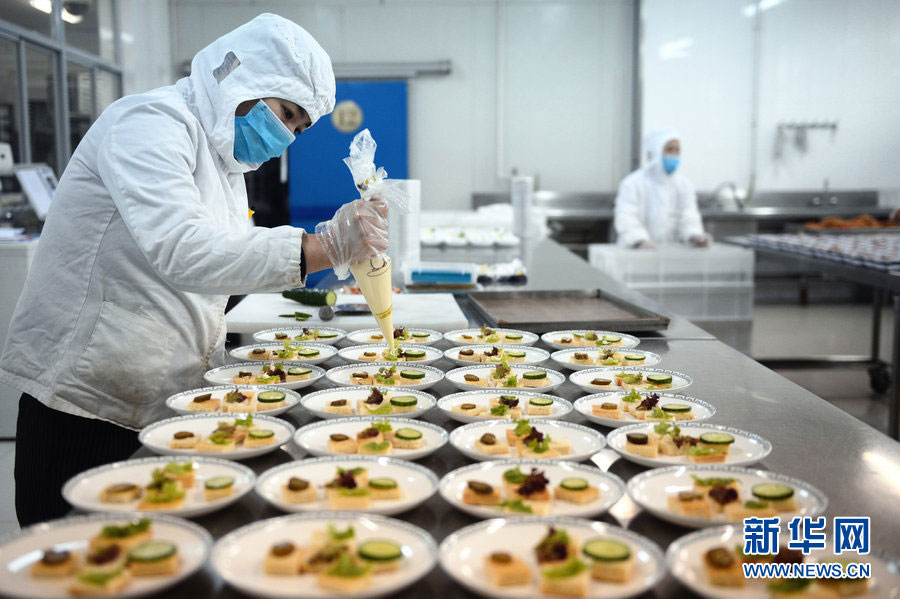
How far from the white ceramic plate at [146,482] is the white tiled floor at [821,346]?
84.7 inches

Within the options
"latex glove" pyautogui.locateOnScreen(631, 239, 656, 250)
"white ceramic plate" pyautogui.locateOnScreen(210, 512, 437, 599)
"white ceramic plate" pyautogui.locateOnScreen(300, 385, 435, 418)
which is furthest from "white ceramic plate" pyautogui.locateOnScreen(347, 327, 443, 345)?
"latex glove" pyautogui.locateOnScreen(631, 239, 656, 250)

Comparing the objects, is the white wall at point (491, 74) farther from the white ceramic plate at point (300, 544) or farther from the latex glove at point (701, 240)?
the white ceramic plate at point (300, 544)

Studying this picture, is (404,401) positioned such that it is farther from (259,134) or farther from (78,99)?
(78,99)

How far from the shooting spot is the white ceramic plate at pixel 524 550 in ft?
2.89

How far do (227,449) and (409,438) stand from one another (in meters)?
0.31

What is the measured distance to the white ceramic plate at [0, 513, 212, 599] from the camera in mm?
871

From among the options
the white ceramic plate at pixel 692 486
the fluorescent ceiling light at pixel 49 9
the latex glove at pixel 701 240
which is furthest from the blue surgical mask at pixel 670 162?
the white ceramic plate at pixel 692 486

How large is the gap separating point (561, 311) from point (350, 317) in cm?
76

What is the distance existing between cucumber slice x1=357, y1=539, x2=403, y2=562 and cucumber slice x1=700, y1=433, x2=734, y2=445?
0.64 m

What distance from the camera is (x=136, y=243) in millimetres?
1665

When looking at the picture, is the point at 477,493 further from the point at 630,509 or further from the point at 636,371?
the point at 636,371

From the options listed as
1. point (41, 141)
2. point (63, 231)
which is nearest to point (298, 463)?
point (63, 231)

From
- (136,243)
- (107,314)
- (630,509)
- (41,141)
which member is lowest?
(630,509)

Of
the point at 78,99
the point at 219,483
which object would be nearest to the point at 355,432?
the point at 219,483
